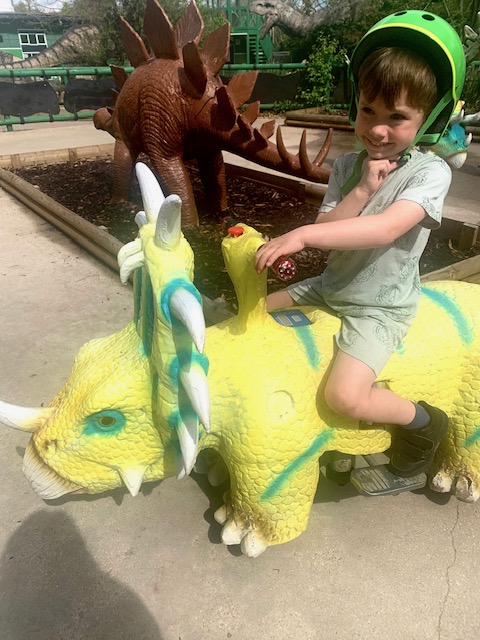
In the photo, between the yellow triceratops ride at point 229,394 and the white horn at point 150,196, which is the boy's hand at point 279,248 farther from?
the white horn at point 150,196

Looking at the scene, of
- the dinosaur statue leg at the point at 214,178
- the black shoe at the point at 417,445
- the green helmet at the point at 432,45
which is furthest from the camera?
the dinosaur statue leg at the point at 214,178

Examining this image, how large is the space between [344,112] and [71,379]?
46.0ft

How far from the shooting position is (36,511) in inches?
78.7

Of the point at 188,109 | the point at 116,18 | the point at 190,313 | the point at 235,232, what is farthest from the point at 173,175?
the point at 116,18

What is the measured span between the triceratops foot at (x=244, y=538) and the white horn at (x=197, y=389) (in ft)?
1.96

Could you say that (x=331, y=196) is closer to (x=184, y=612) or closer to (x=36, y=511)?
(x=184, y=612)

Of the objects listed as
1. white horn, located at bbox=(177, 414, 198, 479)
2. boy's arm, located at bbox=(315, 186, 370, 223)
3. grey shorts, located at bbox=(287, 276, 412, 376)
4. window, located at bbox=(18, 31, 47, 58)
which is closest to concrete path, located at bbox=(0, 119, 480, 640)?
white horn, located at bbox=(177, 414, 198, 479)

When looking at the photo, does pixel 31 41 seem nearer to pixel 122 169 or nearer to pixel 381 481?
pixel 122 169

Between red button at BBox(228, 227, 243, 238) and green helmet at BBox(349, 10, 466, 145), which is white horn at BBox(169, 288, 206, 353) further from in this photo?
green helmet at BBox(349, 10, 466, 145)

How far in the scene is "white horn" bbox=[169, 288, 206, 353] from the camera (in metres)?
1.15

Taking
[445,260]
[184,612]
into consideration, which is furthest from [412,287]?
[445,260]

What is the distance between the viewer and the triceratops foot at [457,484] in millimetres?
1884

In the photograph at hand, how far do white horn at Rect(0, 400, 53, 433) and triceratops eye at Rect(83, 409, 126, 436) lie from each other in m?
0.17

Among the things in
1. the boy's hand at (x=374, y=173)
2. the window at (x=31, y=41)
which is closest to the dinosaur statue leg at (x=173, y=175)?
the boy's hand at (x=374, y=173)
